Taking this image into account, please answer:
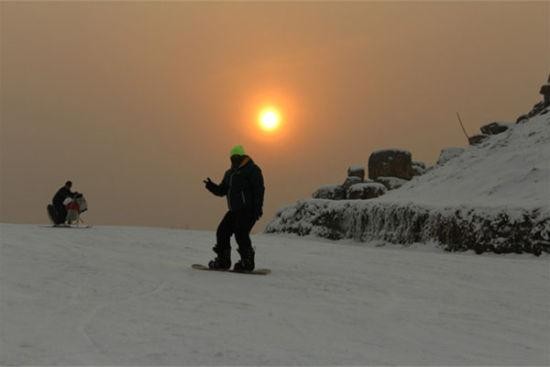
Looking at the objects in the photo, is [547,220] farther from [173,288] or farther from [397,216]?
[173,288]

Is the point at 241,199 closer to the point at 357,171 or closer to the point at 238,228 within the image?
the point at 238,228

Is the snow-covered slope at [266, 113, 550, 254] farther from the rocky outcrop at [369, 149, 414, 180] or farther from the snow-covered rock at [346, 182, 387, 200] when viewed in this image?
the rocky outcrop at [369, 149, 414, 180]

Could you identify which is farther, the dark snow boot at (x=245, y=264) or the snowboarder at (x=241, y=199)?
the dark snow boot at (x=245, y=264)

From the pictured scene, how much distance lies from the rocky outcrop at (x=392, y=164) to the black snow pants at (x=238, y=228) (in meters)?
19.9

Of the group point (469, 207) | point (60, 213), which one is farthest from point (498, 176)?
point (60, 213)

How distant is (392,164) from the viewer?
30141 millimetres

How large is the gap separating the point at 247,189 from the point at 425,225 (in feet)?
25.1

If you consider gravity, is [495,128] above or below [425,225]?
above

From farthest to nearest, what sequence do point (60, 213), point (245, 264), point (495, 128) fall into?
point (495, 128), point (60, 213), point (245, 264)

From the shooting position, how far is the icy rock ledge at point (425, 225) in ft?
49.4

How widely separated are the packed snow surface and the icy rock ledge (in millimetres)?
1510

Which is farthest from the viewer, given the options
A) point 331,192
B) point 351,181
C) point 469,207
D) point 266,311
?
point 351,181

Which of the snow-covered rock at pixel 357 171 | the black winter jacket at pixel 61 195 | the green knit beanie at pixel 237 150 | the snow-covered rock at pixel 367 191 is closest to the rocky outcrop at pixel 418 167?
the snow-covered rock at pixel 357 171

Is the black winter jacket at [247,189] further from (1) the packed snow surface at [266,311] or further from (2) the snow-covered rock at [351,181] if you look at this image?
(2) the snow-covered rock at [351,181]
